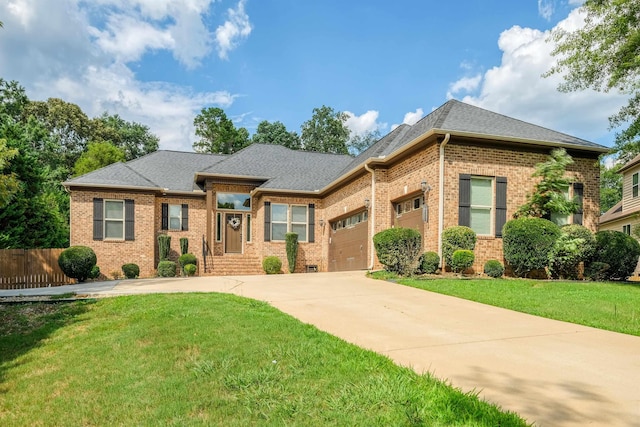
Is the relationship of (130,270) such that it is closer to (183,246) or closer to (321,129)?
(183,246)

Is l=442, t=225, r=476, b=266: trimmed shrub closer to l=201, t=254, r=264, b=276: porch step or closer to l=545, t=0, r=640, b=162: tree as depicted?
l=545, t=0, r=640, b=162: tree

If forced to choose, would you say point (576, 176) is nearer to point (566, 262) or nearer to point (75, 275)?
point (566, 262)

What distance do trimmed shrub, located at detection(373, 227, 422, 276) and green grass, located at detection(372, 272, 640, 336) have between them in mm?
504

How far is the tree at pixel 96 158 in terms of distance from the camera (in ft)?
102

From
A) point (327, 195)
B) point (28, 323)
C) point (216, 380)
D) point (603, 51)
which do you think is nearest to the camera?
point (216, 380)

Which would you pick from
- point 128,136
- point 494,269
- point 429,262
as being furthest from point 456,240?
point 128,136

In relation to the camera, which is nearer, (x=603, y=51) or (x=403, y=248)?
(x=403, y=248)

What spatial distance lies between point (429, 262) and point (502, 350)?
6.96 meters

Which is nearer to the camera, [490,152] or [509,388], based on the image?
[509,388]

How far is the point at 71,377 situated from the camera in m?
4.13

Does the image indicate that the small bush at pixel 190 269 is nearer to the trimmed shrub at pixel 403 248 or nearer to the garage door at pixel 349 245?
the garage door at pixel 349 245

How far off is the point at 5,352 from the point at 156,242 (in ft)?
45.3

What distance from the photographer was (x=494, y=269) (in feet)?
37.3

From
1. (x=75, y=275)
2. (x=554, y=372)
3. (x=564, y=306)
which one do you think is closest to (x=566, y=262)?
(x=564, y=306)
